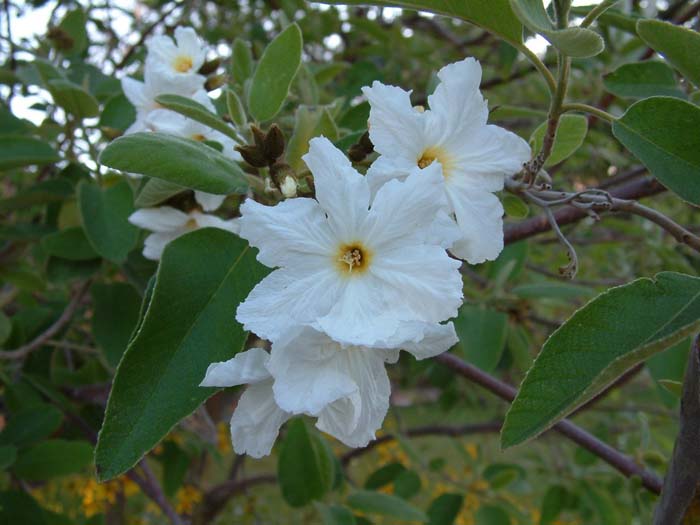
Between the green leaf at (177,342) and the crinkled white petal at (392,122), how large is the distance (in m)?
0.21

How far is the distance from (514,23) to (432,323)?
35cm

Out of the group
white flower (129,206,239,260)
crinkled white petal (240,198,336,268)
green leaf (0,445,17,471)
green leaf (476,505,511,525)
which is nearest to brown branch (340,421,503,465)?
green leaf (476,505,511,525)

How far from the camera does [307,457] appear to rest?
164 cm

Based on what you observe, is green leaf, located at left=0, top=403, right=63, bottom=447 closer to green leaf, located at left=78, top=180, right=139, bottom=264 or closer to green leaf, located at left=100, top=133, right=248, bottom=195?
green leaf, located at left=78, top=180, right=139, bottom=264

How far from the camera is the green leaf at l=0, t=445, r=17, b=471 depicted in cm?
155

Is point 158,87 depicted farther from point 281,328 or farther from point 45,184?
point 281,328

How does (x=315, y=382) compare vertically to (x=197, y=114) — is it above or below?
below

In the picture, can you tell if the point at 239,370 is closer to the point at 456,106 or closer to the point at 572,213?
the point at 456,106

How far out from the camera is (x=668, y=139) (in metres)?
0.80

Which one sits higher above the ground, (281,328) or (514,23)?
(514,23)

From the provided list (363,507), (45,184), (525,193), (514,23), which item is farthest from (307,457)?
(514,23)

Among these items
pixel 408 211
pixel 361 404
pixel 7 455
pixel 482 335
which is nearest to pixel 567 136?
pixel 408 211

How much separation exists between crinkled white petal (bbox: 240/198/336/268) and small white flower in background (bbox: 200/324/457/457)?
0.10 metres

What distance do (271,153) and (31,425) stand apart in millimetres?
1206
